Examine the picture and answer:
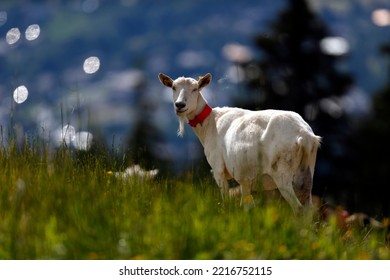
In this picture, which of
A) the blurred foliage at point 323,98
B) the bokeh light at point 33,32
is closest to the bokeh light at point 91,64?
the bokeh light at point 33,32

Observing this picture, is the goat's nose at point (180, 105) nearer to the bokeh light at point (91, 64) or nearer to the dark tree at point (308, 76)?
the bokeh light at point (91, 64)

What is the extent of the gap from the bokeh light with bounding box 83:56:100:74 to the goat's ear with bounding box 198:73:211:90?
1642 millimetres

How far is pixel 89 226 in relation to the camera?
7.09 meters

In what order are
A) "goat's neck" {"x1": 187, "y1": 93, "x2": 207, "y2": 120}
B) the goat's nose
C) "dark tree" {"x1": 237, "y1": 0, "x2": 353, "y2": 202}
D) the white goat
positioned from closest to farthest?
the white goat
the goat's nose
"goat's neck" {"x1": 187, "y1": 93, "x2": 207, "y2": 120}
"dark tree" {"x1": 237, "y1": 0, "x2": 353, "y2": 202}

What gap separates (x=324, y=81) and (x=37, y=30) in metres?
23.3

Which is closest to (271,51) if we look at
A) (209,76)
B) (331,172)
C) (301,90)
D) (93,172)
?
(301,90)

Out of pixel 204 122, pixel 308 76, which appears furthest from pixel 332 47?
pixel 204 122

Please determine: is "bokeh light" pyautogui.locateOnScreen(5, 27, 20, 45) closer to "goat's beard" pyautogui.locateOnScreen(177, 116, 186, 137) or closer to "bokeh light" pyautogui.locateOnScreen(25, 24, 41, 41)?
"bokeh light" pyautogui.locateOnScreen(25, 24, 41, 41)

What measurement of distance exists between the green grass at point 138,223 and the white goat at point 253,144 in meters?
1.13

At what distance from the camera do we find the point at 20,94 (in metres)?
9.87

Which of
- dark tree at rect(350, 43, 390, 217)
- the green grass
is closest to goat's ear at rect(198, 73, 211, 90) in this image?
the green grass

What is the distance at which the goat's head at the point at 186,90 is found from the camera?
10.6 meters

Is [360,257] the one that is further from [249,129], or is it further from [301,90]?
[301,90]

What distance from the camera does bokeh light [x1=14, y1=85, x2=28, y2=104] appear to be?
31.9 ft
